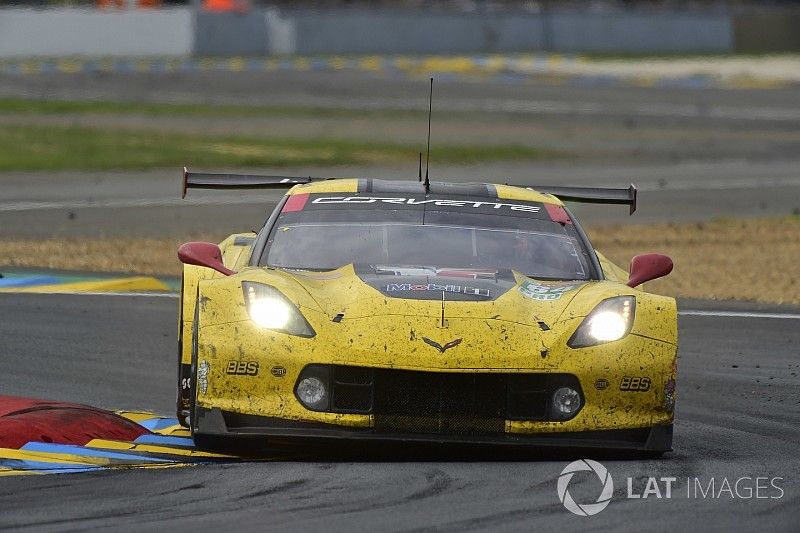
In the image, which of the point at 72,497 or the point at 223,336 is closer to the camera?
the point at 72,497

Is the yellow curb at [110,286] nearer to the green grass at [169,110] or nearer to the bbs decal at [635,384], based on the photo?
the bbs decal at [635,384]

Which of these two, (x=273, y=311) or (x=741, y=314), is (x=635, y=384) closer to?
(x=273, y=311)

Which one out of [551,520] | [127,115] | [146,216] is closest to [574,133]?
[127,115]

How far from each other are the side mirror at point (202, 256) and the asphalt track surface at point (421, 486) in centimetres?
101

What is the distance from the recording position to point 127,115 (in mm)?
29891

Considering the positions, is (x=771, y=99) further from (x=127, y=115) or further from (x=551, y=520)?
(x=551, y=520)

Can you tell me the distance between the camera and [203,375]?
254 inches

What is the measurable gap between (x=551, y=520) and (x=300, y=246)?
2515mm

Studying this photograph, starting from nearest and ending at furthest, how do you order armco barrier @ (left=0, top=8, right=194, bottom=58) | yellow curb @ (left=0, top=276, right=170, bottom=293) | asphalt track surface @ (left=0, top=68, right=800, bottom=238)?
yellow curb @ (left=0, top=276, right=170, bottom=293) → asphalt track surface @ (left=0, top=68, right=800, bottom=238) → armco barrier @ (left=0, top=8, right=194, bottom=58)

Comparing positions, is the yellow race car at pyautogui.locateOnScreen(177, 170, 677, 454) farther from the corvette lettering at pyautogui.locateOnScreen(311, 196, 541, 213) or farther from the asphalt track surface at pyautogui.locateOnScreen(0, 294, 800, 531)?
the corvette lettering at pyautogui.locateOnScreen(311, 196, 541, 213)

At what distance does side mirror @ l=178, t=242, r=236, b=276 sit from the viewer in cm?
726

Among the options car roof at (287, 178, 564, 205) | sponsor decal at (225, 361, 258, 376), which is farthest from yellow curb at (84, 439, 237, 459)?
car roof at (287, 178, 564, 205)

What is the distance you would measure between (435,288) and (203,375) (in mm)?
964

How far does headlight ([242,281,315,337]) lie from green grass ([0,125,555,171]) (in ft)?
55.2
